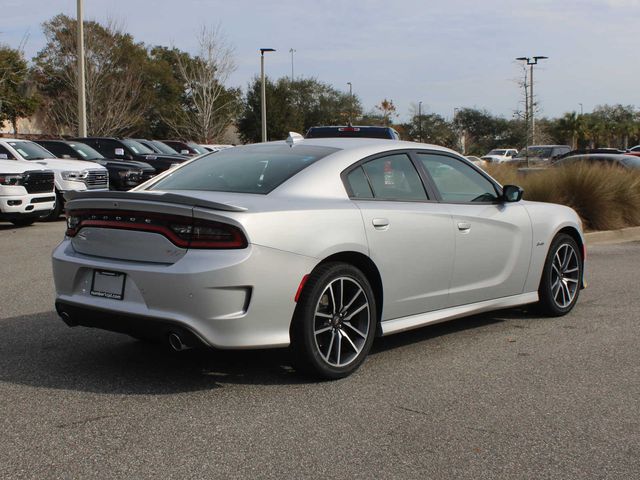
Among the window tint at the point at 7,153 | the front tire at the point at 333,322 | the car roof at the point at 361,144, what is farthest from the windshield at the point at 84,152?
the front tire at the point at 333,322

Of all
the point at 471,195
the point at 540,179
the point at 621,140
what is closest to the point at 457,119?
the point at 621,140

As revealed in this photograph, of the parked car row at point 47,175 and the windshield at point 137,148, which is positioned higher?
the windshield at point 137,148

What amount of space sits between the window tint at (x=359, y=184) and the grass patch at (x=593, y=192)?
410 inches

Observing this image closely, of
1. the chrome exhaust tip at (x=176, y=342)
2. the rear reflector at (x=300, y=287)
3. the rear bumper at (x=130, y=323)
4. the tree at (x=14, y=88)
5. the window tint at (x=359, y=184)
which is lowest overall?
the chrome exhaust tip at (x=176, y=342)

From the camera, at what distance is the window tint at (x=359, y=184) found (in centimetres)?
567

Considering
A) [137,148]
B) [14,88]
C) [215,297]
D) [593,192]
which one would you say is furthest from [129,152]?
[215,297]

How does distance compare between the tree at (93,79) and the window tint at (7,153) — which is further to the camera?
the tree at (93,79)

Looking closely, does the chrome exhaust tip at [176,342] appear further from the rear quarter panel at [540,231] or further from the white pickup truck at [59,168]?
the white pickup truck at [59,168]

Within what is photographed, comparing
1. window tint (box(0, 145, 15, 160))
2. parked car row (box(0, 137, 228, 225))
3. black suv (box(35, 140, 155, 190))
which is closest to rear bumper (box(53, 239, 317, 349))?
parked car row (box(0, 137, 228, 225))

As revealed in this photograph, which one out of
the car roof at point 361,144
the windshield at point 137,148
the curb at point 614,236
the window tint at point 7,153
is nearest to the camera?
the car roof at point 361,144

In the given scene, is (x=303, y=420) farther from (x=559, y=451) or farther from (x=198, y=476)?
(x=559, y=451)

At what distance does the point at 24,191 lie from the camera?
14516 millimetres

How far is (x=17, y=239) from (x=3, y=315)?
6.55 metres

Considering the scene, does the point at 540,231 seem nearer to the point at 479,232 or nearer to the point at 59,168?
the point at 479,232
